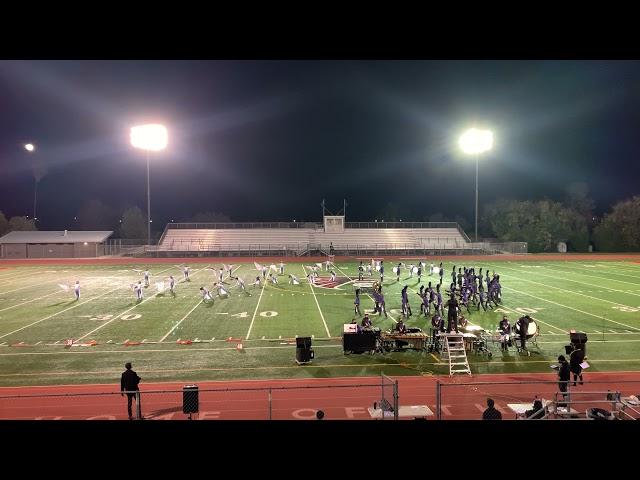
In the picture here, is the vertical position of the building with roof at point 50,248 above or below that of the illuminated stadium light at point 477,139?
below

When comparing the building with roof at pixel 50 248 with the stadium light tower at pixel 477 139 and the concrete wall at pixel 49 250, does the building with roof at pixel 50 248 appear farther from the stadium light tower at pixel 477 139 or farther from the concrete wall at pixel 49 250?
the stadium light tower at pixel 477 139

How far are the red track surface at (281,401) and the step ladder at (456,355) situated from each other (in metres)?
0.42

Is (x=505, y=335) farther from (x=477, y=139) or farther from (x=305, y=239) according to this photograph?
(x=305, y=239)

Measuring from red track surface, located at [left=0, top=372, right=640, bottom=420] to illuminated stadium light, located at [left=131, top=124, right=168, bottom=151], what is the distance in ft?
138

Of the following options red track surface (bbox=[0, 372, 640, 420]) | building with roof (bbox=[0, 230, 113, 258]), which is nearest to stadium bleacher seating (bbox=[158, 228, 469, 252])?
building with roof (bbox=[0, 230, 113, 258])

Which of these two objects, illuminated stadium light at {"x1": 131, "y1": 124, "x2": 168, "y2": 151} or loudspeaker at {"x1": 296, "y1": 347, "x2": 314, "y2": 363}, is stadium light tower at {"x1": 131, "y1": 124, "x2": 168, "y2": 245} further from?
loudspeaker at {"x1": 296, "y1": 347, "x2": 314, "y2": 363}

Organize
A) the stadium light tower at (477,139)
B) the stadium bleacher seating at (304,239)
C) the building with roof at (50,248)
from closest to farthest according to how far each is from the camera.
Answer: the building with roof at (50,248) → the stadium light tower at (477,139) → the stadium bleacher seating at (304,239)

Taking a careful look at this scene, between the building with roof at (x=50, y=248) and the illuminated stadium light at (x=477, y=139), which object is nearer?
the building with roof at (x=50, y=248)

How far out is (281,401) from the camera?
416 inches

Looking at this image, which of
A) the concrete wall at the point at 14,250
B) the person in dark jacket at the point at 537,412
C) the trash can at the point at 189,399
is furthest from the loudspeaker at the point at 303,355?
the concrete wall at the point at 14,250

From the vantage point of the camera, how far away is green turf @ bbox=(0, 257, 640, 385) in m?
13.2

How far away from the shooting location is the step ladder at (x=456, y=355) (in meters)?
12.5
